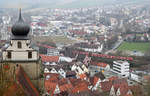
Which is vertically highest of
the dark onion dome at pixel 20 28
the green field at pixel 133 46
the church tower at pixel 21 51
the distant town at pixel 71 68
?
the dark onion dome at pixel 20 28

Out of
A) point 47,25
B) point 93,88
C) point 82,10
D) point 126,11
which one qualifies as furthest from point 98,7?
point 93,88

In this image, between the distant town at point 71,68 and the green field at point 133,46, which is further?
the green field at point 133,46

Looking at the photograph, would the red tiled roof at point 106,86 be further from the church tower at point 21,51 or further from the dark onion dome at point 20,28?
the dark onion dome at point 20,28

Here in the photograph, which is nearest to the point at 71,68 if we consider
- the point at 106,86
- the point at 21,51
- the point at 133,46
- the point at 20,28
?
the point at 106,86

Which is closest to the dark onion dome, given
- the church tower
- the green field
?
the church tower

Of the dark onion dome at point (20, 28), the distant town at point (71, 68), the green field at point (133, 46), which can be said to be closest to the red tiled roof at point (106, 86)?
the distant town at point (71, 68)

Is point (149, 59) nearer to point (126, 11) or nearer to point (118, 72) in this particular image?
point (118, 72)

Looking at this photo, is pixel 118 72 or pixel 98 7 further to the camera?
pixel 98 7

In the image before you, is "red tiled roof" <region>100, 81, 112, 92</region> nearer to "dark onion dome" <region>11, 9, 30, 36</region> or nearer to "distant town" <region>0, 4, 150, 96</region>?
"distant town" <region>0, 4, 150, 96</region>

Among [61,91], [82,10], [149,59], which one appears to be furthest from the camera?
[82,10]
